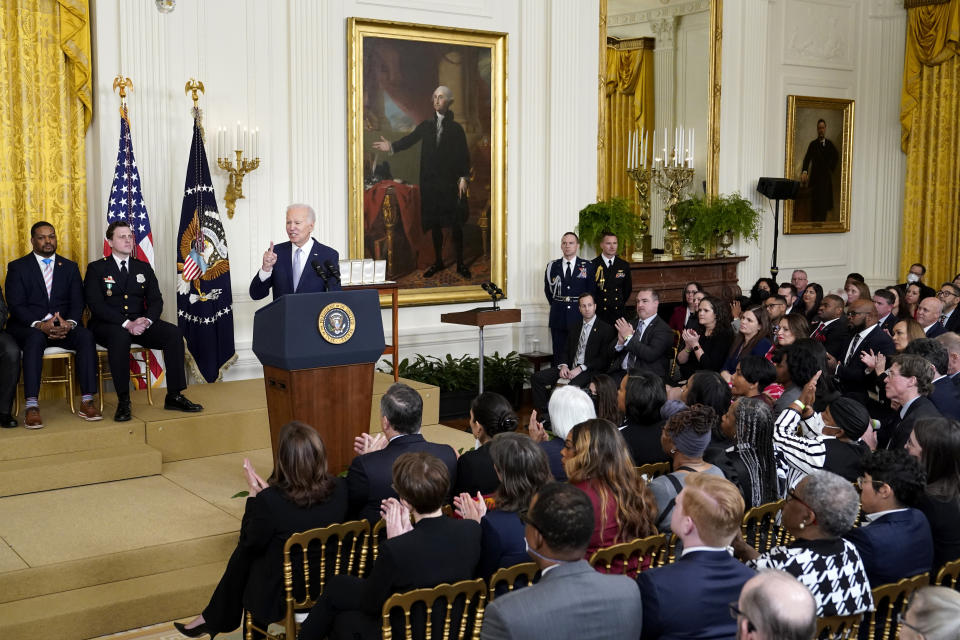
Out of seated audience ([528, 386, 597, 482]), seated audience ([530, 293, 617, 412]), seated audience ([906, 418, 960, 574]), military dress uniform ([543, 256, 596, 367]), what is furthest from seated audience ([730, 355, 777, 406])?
military dress uniform ([543, 256, 596, 367])

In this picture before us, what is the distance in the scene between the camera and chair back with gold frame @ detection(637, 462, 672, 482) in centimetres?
476

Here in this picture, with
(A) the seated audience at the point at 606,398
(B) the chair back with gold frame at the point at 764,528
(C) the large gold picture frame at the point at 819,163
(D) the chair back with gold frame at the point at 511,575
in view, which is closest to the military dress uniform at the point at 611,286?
(C) the large gold picture frame at the point at 819,163

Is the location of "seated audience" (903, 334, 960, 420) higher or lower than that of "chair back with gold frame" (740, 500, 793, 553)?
higher

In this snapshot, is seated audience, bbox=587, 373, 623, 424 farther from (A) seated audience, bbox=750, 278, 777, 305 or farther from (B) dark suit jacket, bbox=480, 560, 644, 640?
(A) seated audience, bbox=750, 278, 777, 305

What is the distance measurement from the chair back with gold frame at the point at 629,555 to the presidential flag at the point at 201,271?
17.7 ft

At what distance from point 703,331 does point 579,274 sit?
163 centimetres

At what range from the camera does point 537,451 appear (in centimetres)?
376

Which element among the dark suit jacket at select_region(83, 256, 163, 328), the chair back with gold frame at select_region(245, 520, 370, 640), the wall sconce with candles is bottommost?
the chair back with gold frame at select_region(245, 520, 370, 640)

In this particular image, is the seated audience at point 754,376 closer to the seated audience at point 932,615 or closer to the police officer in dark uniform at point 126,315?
the seated audience at point 932,615

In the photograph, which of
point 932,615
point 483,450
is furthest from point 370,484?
point 932,615

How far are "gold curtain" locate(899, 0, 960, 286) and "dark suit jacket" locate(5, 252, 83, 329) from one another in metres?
11.6

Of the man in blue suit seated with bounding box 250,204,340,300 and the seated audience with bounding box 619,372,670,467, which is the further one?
the man in blue suit seated with bounding box 250,204,340,300

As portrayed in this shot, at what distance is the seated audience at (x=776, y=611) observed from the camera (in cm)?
228

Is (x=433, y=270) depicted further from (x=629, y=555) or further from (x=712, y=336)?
(x=629, y=555)
